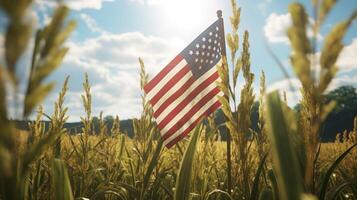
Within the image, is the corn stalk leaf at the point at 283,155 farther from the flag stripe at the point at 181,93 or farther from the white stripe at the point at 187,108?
the flag stripe at the point at 181,93

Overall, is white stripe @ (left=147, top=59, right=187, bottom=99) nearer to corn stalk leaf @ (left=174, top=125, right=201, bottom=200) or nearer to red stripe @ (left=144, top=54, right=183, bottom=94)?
red stripe @ (left=144, top=54, right=183, bottom=94)

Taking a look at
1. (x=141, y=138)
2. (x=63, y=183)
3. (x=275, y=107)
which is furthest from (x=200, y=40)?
(x=275, y=107)

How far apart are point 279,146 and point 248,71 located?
146cm

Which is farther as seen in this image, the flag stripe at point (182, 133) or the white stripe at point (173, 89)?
the white stripe at point (173, 89)

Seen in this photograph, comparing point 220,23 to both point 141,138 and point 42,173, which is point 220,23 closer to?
point 141,138

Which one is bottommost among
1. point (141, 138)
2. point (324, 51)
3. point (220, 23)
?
point (141, 138)

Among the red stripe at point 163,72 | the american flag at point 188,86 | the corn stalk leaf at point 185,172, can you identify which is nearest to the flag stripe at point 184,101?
the american flag at point 188,86

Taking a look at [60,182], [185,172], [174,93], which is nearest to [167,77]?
[174,93]

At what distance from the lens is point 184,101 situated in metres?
4.29

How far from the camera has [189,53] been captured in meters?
4.50

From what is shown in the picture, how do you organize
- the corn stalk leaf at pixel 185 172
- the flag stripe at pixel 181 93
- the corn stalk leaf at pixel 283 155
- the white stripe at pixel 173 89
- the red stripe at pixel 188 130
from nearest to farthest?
1. the corn stalk leaf at pixel 283 155
2. the corn stalk leaf at pixel 185 172
3. the red stripe at pixel 188 130
4. the flag stripe at pixel 181 93
5. the white stripe at pixel 173 89

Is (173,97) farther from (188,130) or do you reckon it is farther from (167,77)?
(188,130)

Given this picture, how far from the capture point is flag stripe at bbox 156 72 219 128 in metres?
4.23

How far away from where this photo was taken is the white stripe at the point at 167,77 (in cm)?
448
